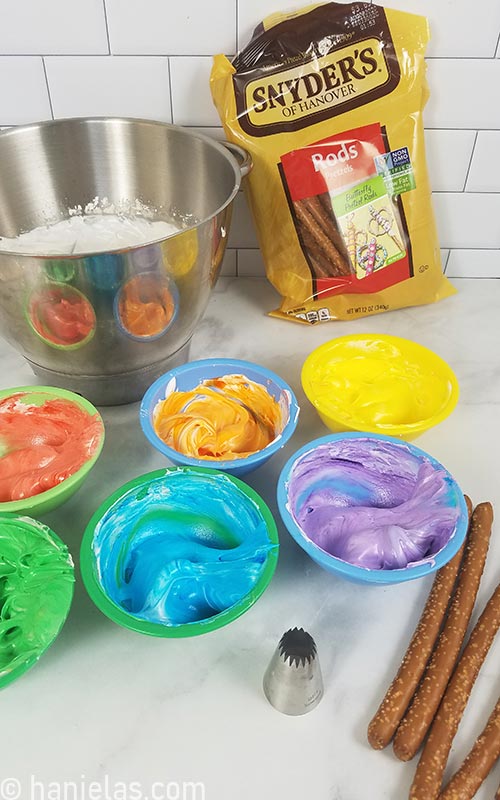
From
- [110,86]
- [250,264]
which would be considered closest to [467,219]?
[250,264]

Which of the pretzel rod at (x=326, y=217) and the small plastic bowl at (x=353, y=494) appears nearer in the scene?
the small plastic bowl at (x=353, y=494)

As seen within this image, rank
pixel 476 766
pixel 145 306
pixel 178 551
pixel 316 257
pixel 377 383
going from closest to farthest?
pixel 476 766, pixel 178 551, pixel 145 306, pixel 377 383, pixel 316 257

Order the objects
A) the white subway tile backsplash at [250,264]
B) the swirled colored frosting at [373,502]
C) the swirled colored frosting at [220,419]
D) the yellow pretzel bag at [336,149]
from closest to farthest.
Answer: the swirled colored frosting at [373,502], the swirled colored frosting at [220,419], the yellow pretzel bag at [336,149], the white subway tile backsplash at [250,264]

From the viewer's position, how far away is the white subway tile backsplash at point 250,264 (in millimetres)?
1090

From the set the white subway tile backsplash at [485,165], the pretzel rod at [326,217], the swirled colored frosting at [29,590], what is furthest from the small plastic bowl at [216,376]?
the white subway tile backsplash at [485,165]

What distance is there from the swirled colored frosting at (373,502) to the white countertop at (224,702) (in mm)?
58

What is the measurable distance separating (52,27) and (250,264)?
0.45 m

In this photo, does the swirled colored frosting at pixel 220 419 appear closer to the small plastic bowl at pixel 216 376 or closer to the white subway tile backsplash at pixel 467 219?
the small plastic bowl at pixel 216 376

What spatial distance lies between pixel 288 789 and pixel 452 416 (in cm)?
51

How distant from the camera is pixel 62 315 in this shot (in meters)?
0.73

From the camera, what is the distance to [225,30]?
89cm

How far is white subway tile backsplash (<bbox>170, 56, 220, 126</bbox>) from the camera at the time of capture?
0.91 meters

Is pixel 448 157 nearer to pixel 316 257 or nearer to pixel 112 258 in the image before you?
pixel 316 257

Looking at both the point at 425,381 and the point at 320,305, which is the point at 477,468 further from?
the point at 320,305
